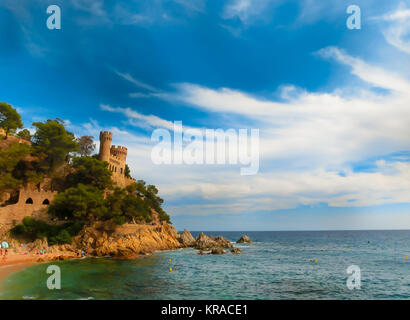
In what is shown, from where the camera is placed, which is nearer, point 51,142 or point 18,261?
point 18,261

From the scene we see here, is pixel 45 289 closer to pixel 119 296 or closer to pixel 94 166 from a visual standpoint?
pixel 119 296

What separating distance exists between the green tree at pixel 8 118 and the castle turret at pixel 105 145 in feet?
57.9

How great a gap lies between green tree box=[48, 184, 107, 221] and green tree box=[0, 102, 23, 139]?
25.6 metres

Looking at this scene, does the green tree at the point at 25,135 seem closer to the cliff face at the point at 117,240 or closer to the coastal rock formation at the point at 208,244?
the cliff face at the point at 117,240

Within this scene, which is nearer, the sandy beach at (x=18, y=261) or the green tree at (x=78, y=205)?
the sandy beach at (x=18, y=261)

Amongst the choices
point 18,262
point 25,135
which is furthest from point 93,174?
point 25,135

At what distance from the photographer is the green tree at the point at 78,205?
42062 millimetres

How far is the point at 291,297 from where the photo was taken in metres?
19.6

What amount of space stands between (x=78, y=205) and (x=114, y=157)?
2481cm

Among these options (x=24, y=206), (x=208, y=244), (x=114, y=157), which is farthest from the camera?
(x=114, y=157)

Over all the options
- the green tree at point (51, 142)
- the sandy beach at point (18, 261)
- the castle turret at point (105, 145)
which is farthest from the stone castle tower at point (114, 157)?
the sandy beach at point (18, 261)

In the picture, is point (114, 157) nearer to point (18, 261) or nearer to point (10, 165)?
point (10, 165)

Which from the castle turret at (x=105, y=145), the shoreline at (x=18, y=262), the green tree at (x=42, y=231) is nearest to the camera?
the shoreline at (x=18, y=262)

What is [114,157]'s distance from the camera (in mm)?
65188
